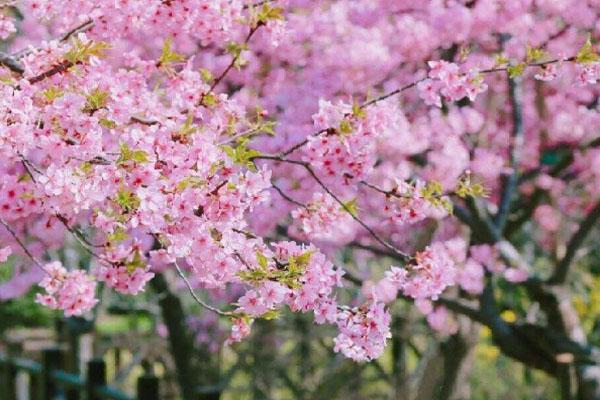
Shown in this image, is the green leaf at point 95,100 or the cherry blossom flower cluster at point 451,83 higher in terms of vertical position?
the cherry blossom flower cluster at point 451,83

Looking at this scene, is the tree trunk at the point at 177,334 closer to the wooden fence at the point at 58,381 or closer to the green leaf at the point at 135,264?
the wooden fence at the point at 58,381

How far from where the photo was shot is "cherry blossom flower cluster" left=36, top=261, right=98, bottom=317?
4.58m

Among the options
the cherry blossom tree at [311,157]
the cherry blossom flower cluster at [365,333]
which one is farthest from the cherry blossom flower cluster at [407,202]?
the cherry blossom flower cluster at [365,333]

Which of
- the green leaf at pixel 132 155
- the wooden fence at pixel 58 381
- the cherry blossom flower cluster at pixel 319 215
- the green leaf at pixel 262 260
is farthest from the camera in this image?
the wooden fence at pixel 58 381

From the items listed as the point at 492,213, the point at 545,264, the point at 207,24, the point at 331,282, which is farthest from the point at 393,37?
the point at 545,264

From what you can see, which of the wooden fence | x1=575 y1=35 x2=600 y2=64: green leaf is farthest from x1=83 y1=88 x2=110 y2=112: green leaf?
the wooden fence

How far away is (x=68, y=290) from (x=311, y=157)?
49.8 inches

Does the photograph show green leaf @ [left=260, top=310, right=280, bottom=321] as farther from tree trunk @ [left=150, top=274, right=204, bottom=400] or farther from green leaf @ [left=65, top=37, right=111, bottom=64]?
tree trunk @ [left=150, top=274, right=204, bottom=400]

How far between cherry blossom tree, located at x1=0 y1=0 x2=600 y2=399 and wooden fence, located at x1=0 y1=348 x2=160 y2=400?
30.7 inches

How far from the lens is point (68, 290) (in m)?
4.59

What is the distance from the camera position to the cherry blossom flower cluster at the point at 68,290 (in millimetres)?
4578

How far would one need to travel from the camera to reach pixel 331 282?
12.2ft

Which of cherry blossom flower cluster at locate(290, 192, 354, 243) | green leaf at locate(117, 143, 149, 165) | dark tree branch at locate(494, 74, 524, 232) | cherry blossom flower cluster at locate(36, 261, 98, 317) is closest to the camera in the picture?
green leaf at locate(117, 143, 149, 165)

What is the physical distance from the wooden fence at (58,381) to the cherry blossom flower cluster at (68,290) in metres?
1.33
